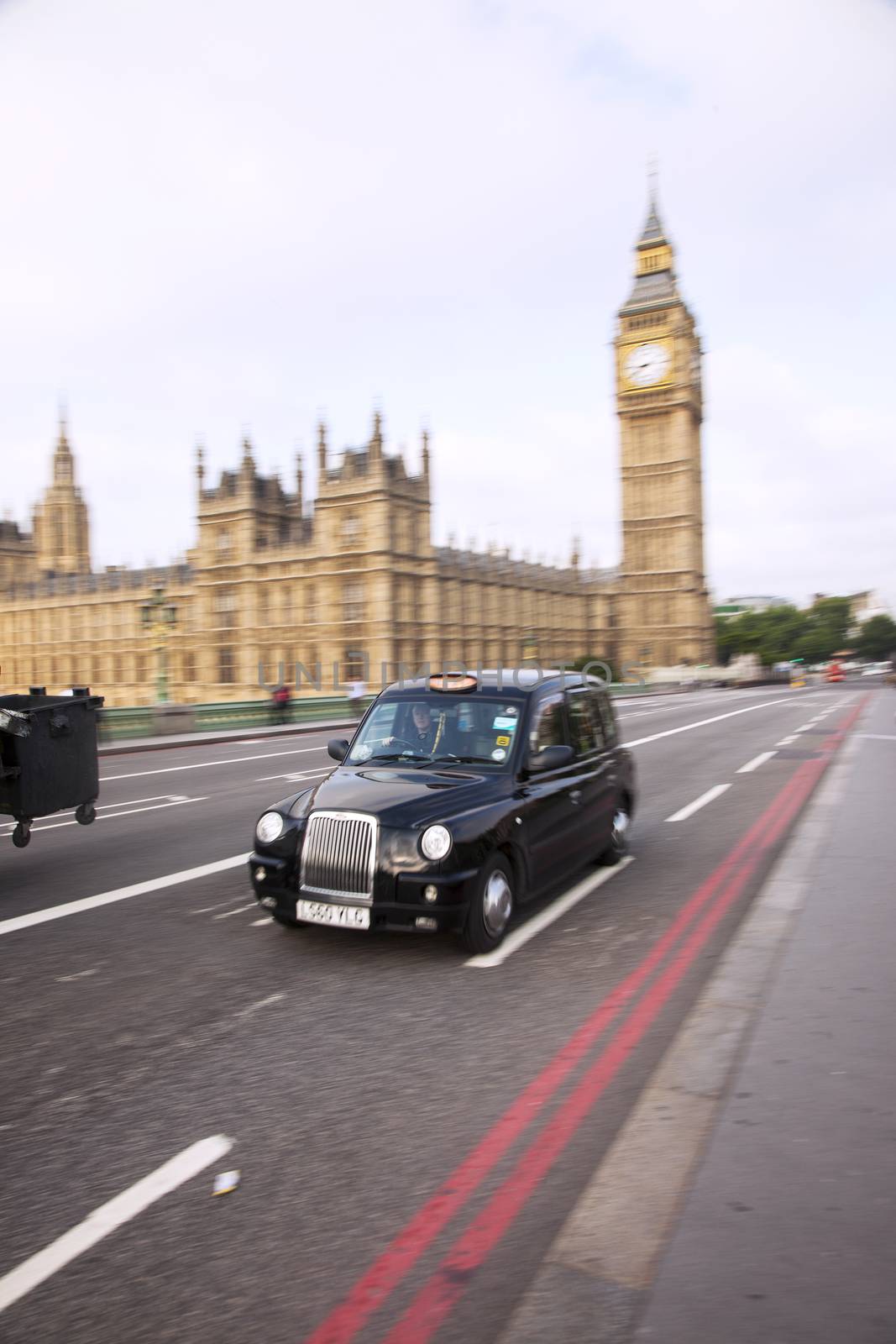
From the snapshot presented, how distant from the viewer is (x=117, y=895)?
7301 millimetres

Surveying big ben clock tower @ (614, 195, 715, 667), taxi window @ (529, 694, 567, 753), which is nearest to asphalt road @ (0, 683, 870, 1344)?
taxi window @ (529, 694, 567, 753)

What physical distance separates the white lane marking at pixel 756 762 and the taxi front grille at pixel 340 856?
1036 centimetres

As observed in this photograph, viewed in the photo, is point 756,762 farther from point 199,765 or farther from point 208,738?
point 208,738

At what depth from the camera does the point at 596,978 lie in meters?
5.30

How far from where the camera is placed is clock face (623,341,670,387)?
9694 cm

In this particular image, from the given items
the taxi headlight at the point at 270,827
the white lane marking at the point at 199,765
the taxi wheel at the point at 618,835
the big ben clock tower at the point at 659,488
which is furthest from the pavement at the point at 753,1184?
the big ben clock tower at the point at 659,488

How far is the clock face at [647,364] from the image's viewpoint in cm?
9694

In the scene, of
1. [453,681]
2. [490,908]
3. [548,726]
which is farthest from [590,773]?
[490,908]

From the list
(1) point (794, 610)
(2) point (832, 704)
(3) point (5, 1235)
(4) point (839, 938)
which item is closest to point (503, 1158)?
(3) point (5, 1235)

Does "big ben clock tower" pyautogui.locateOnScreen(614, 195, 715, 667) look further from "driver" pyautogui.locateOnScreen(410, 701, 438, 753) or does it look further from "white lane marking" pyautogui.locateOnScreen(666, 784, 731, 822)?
"driver" pyautogui.locateOnScreen(410, 701, 438, 753)

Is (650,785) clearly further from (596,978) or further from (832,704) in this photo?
(832,704)

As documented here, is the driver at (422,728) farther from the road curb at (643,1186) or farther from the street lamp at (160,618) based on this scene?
the street lamp at (160,618)

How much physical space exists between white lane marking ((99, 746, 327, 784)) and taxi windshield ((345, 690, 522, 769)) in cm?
995

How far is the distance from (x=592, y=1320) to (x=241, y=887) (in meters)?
5.32
